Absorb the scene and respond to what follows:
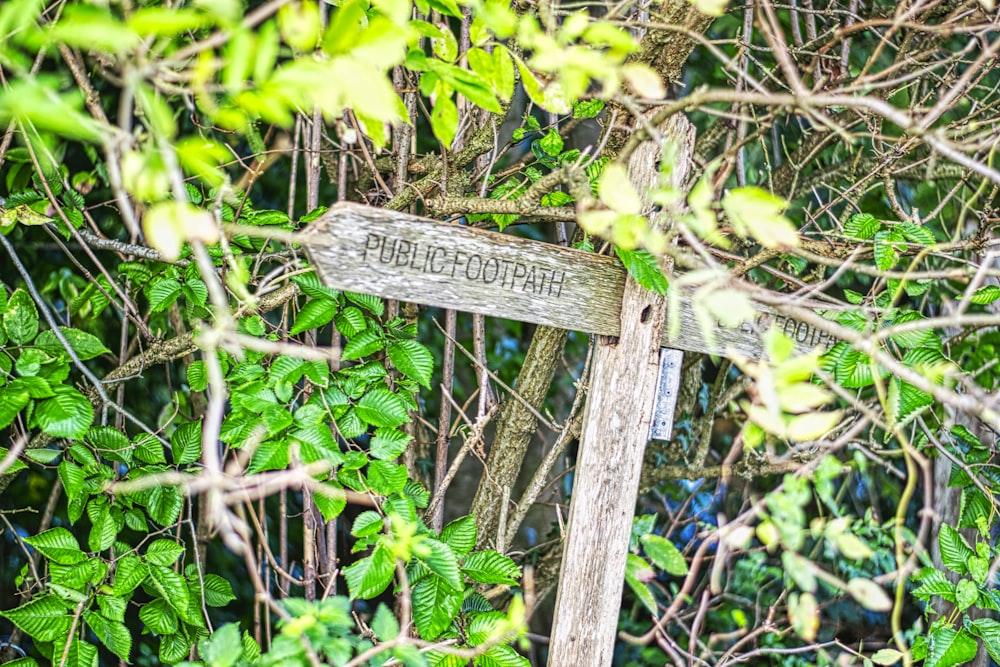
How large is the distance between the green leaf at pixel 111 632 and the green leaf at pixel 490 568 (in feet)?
2.18

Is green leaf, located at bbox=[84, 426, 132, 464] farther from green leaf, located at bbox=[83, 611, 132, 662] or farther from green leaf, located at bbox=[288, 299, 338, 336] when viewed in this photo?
green leaf, located at bbox=[288, 299, 338, 336]

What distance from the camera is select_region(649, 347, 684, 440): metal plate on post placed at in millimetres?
1538

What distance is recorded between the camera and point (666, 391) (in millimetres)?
1552

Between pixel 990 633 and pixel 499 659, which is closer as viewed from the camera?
pixel 499 659

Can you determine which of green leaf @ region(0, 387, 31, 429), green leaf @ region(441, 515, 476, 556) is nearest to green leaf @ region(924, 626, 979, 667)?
green leaf @ region(441, 515, 476, 556)

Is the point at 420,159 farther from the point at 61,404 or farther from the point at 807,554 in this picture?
the point at 807,554

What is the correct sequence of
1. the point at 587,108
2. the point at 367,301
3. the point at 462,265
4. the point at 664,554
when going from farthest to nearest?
the point at 587,108
the point at 367,301
the point at 664,554
the point at 462,265

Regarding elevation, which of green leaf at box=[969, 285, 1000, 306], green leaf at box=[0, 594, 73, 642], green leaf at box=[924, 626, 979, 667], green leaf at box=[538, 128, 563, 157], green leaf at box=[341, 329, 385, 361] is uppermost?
green leaf at box=[538, 128, 563, 157]

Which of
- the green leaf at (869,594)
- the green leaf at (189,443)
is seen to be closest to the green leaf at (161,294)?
the green leaf at (189,443)

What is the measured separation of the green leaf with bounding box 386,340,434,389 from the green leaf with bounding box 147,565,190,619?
2.03 feet

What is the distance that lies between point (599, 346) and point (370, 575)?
23.2 inches

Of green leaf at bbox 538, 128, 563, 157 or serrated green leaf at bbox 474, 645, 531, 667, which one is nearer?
serrated green leaf at bbox 474, 645, 531, 667

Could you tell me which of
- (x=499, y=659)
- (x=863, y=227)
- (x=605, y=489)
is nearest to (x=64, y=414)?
(x=499, y=659)

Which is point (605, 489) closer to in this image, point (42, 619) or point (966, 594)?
point (966, 594)
